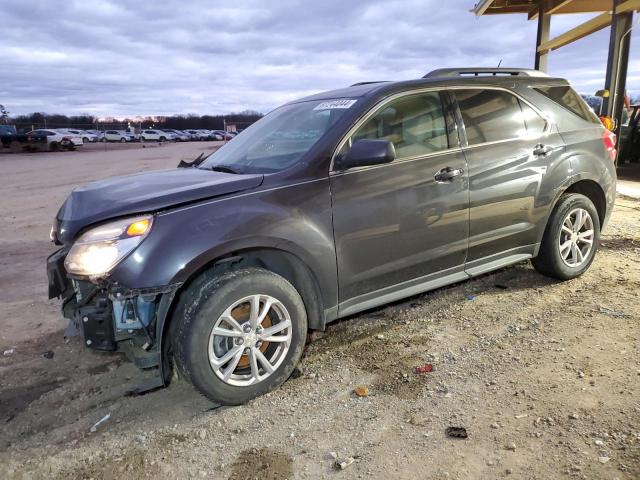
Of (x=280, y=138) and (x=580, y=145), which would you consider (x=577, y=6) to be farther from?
(x=280, y=138)

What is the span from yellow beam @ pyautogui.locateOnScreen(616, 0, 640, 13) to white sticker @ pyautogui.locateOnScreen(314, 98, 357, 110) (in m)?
8.50

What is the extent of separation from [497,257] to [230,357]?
2.38 metres

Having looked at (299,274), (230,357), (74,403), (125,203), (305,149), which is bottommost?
(74,403)

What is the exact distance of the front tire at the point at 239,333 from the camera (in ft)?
9.27

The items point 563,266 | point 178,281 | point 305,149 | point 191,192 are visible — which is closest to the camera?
point 178,281

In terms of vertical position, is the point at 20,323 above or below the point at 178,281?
below

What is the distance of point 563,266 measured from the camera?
15.2 feet

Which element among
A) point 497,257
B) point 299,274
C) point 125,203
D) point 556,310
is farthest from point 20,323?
point 556,310

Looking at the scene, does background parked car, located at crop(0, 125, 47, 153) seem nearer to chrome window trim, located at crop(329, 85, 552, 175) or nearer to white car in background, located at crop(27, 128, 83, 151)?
white car in background, located at crop(27, 128, 83, 151)

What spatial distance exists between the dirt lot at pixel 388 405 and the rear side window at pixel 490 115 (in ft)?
4.64

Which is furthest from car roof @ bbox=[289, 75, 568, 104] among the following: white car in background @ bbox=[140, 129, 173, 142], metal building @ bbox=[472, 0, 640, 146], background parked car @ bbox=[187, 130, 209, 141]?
background parked car @ bbox=[187, 130, 209, 141]

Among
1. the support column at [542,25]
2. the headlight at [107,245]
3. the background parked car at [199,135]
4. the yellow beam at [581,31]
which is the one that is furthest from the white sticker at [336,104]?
the background parked car at [199,135]

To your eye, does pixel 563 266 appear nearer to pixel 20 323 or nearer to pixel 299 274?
pixel 299 274

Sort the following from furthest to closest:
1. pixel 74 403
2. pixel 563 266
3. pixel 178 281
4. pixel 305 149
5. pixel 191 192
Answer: pixel 563 266 → pixel 305 149 → pixel 74 403 → pixel 191 192 → pixel 178 281
